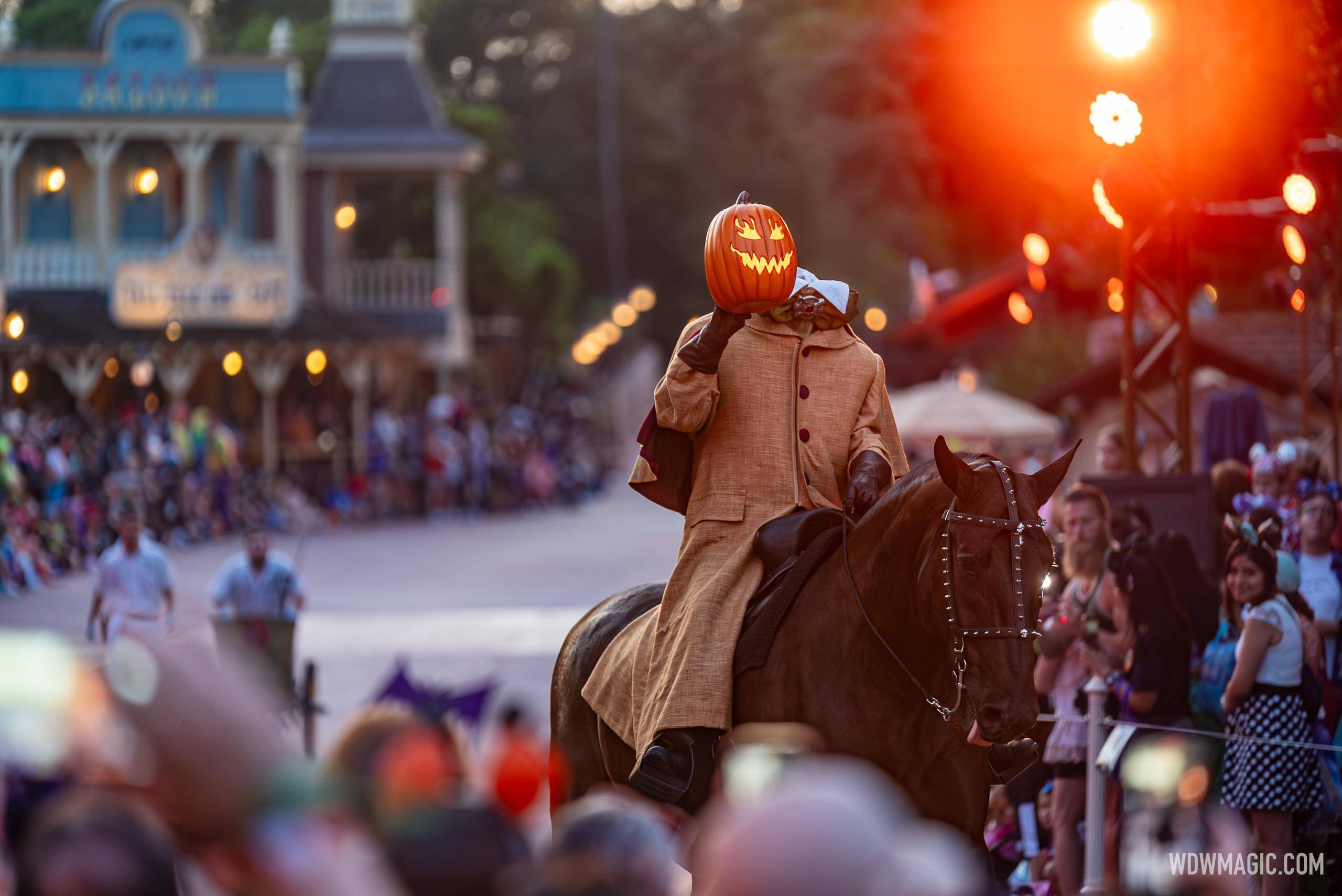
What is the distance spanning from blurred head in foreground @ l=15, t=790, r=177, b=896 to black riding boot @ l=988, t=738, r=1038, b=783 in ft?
13.5

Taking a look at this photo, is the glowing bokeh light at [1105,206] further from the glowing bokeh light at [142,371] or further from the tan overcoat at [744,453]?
the glowing bokeh light at [142,371]

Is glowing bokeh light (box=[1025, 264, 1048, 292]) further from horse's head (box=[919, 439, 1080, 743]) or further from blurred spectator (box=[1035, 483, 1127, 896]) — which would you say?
horse's head (box=[919, 439, 1080, 743])

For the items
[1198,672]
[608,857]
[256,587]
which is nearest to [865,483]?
[1198,672]

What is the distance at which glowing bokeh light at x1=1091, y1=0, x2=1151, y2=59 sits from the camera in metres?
10.6

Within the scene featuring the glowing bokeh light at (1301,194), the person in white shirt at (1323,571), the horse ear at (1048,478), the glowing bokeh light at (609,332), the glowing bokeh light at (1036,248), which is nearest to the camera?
the horse ear at (1048,478)

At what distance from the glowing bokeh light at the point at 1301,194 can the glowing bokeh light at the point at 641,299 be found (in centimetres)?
4758

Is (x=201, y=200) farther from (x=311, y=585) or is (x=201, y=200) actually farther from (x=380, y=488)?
(x=311, y=585)

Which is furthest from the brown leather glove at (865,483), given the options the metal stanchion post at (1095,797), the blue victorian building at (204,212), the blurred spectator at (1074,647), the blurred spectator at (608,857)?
the blue victorian building at (204,212)

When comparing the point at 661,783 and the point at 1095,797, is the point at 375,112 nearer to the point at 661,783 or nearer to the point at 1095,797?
the point at 1095,797

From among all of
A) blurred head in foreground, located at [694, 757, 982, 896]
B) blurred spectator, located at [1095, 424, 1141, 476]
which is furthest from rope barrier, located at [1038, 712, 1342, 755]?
blurred head in foreground, located at [694, 757, 982, 896]

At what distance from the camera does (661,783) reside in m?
5.64

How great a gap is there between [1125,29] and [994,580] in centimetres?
639

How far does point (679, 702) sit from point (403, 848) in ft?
12.9

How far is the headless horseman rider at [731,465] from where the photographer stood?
5.84 metres
